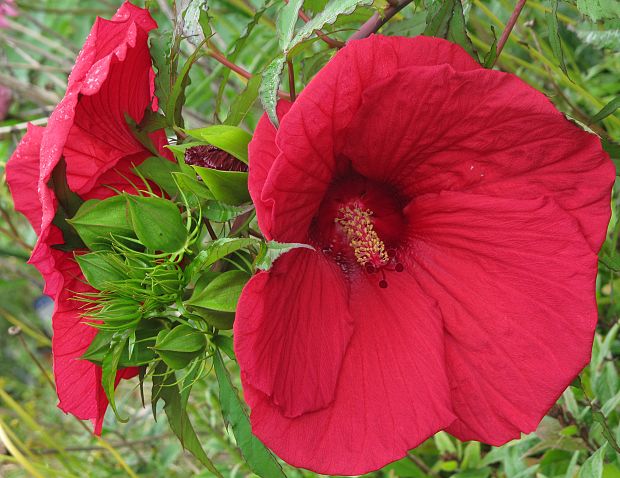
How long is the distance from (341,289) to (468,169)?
0.49 ft

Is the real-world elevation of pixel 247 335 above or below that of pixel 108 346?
above

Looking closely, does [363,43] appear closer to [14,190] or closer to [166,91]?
[166,91]

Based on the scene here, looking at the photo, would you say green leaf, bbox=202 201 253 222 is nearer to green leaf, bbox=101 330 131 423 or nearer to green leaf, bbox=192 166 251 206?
green leaf, bbox=192 166 251 206

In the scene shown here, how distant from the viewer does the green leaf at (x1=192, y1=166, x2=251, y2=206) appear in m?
0.55

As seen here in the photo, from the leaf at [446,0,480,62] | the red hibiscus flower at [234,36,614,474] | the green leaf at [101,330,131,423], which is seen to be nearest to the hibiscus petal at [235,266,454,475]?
the red hibiscus flower at [234,36,614,474]

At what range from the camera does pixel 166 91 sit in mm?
628

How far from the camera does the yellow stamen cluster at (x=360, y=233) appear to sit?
2.25ft

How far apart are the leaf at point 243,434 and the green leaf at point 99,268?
115mm

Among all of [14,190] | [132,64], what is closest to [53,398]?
[14,190]

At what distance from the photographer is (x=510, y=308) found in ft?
1.98

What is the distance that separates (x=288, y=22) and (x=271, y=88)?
9 centimetres

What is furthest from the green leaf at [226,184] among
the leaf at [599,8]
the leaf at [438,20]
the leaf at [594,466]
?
the leaf at [594,466]

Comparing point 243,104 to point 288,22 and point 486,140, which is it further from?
point 486,140

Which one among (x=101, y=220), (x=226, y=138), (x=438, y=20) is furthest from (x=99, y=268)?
(x=438, y=20)
